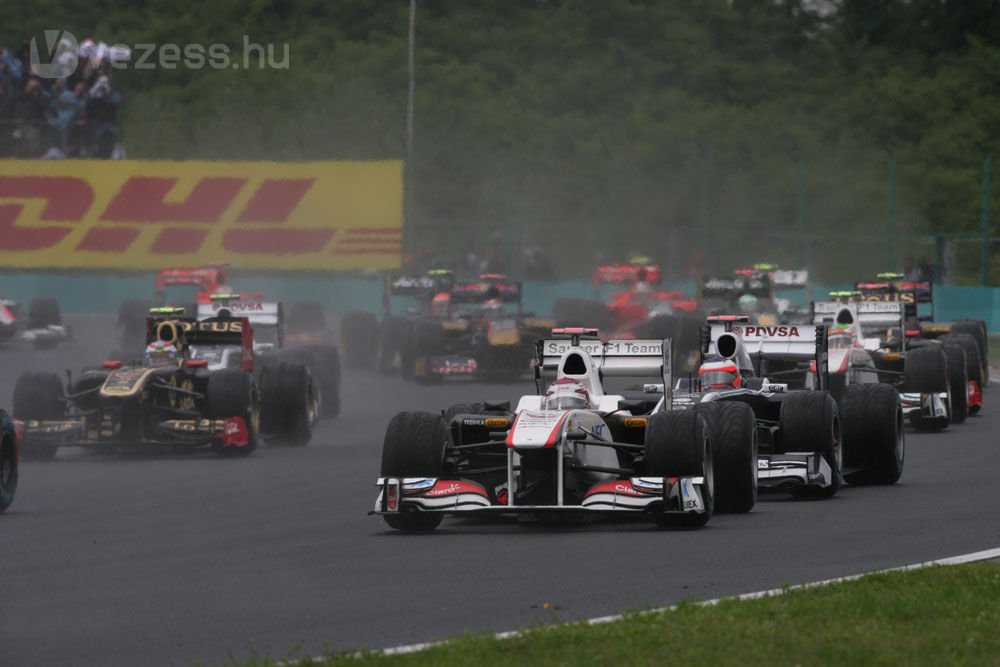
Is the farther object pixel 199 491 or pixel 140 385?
pixel 140 385

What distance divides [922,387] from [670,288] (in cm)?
2739

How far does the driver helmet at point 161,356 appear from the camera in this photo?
23.8 metres

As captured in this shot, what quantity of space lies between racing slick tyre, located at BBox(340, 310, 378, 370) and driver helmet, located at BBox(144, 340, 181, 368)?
16.2 m

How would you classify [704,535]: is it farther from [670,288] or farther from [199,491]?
[670,288]

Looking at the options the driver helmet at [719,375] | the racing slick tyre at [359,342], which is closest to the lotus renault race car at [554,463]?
the driver helmet at [719,375]

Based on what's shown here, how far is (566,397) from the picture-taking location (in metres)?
16.2

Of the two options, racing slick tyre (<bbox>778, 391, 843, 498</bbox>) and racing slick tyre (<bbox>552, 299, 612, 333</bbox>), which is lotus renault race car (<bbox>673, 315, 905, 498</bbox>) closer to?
racing slick tyre (<bbox>778, 391, 843, 498</bbox>)

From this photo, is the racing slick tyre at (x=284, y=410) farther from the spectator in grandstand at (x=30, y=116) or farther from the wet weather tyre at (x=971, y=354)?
the spectator in grandstand at (x=30, y=116)

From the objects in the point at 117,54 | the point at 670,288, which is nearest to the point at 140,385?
the point at 670,288

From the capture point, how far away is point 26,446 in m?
22.5

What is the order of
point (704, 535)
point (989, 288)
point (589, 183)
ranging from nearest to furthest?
point (704, 535) → point (989, 288) → point (589, 183)

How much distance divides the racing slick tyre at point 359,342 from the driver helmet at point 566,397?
78.1 ft

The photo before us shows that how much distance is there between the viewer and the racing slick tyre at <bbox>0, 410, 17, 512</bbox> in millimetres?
17047

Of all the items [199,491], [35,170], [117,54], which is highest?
[117,54]
